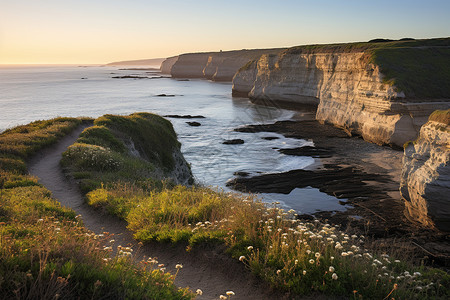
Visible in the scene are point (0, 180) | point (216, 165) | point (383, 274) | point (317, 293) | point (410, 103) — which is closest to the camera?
point (317, 293)

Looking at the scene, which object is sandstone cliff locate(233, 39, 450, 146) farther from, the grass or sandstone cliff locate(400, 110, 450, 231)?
the grass

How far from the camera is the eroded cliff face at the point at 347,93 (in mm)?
34250

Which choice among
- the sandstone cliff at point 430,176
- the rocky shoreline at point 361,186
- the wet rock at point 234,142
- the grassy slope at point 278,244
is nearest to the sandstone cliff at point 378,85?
the rocky shoreline at point 361,186

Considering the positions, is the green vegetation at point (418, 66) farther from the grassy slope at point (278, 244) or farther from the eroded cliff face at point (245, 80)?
the eroded cliff face at point (245, 80)

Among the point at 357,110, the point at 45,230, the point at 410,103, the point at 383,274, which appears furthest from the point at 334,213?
the point at 357,110

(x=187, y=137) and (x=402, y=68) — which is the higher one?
(x=402, y=68)

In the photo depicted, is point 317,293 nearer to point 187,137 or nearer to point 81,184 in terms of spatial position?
point 81,184

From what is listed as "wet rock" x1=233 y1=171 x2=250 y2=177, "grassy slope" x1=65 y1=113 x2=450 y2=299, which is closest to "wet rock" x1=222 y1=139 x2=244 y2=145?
"wet rock" x1=233 y1=171 x2=250 y2=177

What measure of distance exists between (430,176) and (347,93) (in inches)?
1282

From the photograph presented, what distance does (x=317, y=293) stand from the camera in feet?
19.3

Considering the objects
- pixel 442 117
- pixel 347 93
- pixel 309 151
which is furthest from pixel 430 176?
pixel 347 93

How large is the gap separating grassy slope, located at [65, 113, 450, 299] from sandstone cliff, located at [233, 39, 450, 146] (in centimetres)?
2970

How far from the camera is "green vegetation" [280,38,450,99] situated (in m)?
36.7

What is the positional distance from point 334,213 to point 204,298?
14555mm
